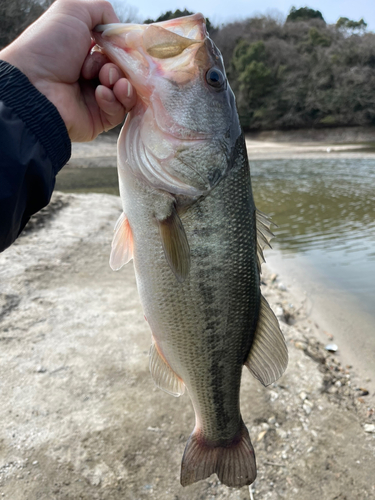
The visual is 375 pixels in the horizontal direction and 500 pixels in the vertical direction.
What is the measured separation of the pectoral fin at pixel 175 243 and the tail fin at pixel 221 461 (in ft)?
3.22

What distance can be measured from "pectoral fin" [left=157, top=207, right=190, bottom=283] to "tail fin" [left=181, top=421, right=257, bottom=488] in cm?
98

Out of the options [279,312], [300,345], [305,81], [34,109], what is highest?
[34,109]

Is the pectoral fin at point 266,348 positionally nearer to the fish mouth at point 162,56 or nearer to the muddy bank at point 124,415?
the fish mouth at point 162,56

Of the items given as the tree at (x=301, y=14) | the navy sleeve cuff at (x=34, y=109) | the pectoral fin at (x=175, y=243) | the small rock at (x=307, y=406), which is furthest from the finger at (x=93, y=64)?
the tree at (x=301, y=14)

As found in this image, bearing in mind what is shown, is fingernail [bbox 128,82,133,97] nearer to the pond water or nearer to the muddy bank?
the muddy bank

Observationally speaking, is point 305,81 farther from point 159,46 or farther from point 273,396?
point 159,46

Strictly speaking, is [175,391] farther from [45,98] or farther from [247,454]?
[45,98]

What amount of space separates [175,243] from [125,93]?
0.72 metres

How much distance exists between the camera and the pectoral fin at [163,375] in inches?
77.3

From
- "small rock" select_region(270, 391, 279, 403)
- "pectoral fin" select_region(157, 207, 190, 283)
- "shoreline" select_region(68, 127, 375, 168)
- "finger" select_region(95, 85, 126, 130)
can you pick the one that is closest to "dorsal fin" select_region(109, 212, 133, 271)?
"pectoral fin" select_region(157, 207, 190, 283)

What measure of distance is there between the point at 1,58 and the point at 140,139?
0.78 m

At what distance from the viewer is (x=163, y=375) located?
6.49 feet

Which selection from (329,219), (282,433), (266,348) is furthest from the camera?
(329,219)

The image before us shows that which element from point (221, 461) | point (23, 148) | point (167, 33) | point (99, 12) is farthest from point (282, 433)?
point (99, 12)
